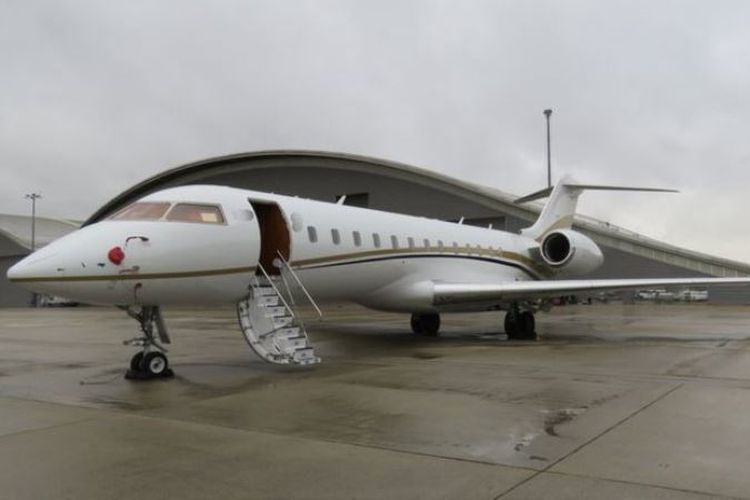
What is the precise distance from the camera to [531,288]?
51.3 ft

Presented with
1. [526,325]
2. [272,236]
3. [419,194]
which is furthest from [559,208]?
[419,194]

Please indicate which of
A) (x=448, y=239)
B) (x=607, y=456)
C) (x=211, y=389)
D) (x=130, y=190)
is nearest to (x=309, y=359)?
(x=211, y=389)

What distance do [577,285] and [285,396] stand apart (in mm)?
9703

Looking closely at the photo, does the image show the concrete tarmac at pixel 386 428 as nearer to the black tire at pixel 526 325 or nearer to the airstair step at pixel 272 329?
the airstair step at pixel 272 329

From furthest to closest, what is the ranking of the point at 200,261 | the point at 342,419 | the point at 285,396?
the point at 200,261 → the point at 285,396 → the point at 342,419

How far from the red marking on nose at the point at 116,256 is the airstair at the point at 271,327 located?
7.67 feet

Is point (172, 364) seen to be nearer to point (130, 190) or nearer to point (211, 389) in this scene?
point (211, 389)

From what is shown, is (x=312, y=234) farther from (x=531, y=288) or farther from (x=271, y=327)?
(x=531, y=288)

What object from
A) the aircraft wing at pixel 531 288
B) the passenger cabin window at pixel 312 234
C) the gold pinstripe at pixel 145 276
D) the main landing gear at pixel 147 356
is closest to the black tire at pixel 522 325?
the aircraft wing at pixel 531 288

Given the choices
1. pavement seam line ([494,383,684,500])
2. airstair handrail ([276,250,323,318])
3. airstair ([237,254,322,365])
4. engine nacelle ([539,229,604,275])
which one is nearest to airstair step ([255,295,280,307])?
airstair ([237,254,322,365])

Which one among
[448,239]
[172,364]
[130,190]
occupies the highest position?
[130,190]

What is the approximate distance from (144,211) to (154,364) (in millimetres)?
2352

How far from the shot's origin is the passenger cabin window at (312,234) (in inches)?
486

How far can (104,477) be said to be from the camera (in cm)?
484
